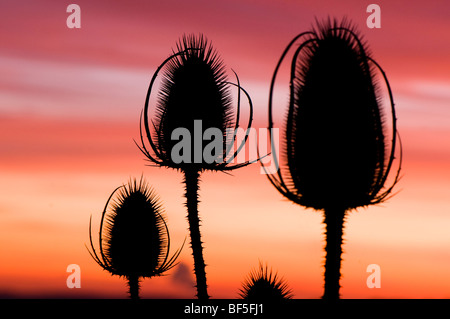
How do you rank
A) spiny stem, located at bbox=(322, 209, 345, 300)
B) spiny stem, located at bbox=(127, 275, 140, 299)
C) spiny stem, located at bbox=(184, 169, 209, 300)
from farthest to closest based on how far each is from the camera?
1. spiny stem, located at bbox=(127, 275, 140, 299)
2. spiny stem, located at bbox=(184, 169, 209, 300)
3. spiny stem, located at bbox=(322, 209, 345, 300)

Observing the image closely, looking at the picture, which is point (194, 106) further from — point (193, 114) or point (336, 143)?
point (336, 143)

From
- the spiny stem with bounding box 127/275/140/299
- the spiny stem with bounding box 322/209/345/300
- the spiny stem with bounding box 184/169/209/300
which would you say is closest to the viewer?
the spiny stem with bounding box 322/209/345/300

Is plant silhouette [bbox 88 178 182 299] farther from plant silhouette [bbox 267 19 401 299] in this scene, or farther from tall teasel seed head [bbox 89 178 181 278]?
plant silhouette [bbox 267 19 401 299]

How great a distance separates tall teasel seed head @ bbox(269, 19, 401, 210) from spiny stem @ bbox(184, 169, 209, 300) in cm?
524

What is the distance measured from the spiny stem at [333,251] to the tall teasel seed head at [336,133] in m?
0.16

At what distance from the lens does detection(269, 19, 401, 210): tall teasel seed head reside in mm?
8125

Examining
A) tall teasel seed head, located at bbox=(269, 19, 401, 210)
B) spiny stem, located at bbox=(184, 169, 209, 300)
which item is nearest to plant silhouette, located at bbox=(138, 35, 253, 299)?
spiny stem, located at bbox=(184, 169, 209, 300)

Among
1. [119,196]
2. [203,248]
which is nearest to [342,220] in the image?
[203,248]

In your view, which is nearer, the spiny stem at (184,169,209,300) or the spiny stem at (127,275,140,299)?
the spiny stem at (184,169,209,300)

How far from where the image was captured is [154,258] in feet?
52.9

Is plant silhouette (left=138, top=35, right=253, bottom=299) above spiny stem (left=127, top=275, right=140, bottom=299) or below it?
above

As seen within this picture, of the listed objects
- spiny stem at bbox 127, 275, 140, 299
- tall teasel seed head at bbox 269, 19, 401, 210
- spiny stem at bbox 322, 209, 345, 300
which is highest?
tall teasel seed head at bbox 269, 19, 401, 210
